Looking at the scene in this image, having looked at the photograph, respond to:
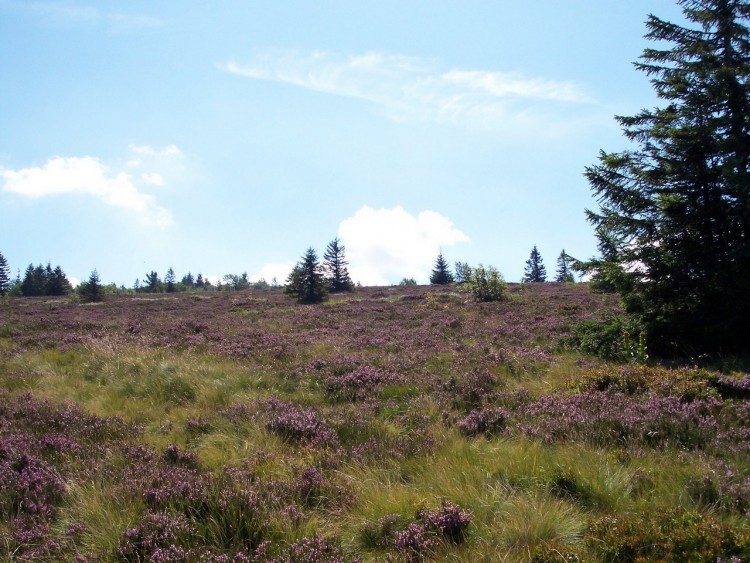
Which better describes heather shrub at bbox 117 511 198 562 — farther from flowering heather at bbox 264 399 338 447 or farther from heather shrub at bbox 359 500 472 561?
flowering heather at bbox 264 399 338 447

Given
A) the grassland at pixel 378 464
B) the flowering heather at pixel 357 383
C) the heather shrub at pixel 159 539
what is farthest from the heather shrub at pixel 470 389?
the heather shrub at pixel 159 539

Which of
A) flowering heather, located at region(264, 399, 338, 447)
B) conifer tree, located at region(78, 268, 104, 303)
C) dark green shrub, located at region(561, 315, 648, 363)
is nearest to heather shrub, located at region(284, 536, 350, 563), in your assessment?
flowering heather, located at region(264, 399, 338, 447)

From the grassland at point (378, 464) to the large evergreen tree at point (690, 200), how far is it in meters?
2.22

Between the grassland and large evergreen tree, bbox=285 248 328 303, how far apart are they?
89.5ft

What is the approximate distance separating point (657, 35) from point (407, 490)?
37.6ft

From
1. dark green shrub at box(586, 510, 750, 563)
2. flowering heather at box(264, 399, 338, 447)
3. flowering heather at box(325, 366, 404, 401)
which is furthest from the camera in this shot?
flowering heather at box(325, 366, 404, 401)

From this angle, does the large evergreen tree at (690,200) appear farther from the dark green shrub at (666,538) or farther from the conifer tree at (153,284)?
the conifer tree at (153,284)

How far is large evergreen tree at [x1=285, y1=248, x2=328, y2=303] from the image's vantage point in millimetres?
36344

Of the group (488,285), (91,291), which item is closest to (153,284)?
(91,291)

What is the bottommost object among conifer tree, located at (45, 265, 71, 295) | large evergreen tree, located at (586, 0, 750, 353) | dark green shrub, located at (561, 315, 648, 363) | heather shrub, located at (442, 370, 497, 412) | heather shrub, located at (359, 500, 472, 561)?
heather shrub, located at (359, 500, 472, 561)

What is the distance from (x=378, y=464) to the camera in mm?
4473

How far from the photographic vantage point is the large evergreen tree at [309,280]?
3634cm

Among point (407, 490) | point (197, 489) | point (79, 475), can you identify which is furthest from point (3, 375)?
point (407, 490)

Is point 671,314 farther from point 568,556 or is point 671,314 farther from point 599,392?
point 568,556
